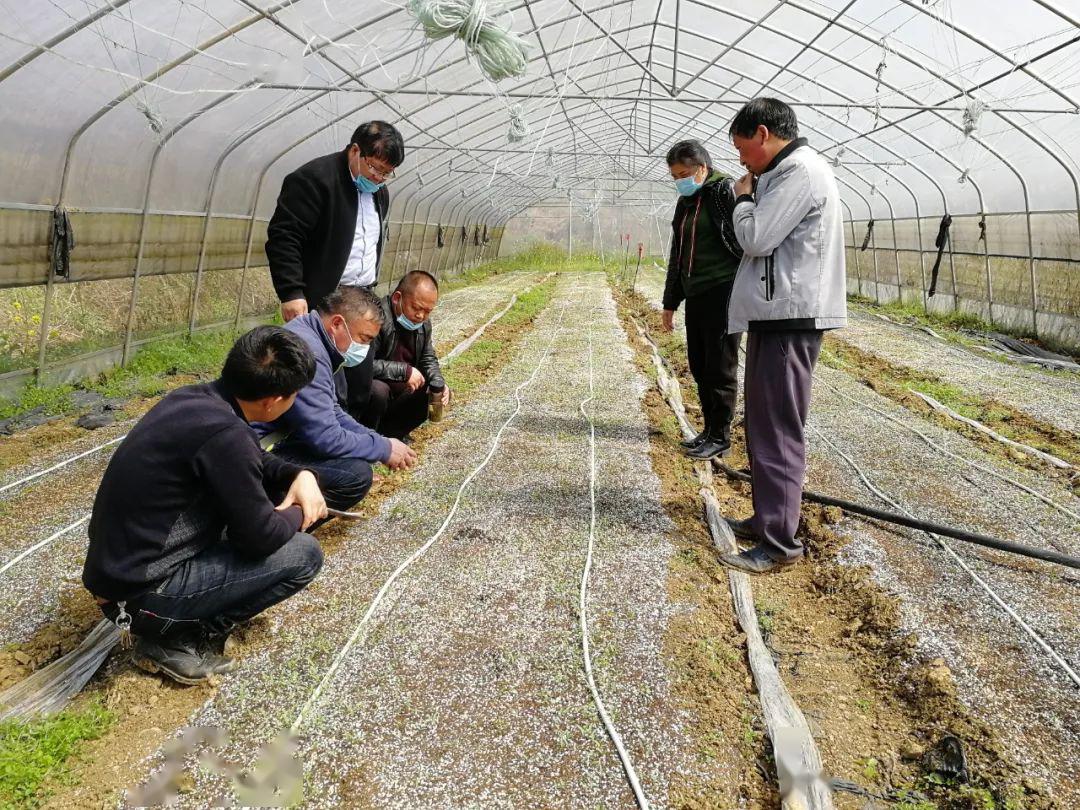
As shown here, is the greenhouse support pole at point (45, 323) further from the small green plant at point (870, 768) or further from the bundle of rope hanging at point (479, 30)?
the small green plant at point (870, 768)

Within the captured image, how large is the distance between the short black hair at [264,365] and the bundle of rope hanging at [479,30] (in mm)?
2094

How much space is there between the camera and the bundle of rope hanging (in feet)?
10.9

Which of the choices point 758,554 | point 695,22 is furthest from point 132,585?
point 695,22

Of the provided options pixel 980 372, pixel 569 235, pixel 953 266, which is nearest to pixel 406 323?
pixel 980 372

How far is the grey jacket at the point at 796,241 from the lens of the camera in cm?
274

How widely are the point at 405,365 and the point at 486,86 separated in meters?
7.12

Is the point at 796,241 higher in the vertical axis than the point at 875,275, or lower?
lower

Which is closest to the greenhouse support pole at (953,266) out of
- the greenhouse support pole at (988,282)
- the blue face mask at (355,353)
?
the greenhouse support pole at (988,282)

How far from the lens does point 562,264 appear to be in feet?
86.8

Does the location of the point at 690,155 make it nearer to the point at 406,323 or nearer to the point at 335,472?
the point at 406,323

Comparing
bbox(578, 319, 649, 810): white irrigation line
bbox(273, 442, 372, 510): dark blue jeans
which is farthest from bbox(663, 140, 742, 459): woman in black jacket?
bbox(273, 442, 372, 510): dark blue jeans

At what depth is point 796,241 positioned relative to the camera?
282 centimetres

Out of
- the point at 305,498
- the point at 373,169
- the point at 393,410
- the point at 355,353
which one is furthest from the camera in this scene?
the point at 393,410

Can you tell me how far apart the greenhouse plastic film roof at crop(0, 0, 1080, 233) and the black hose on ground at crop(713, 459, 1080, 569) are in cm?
290
